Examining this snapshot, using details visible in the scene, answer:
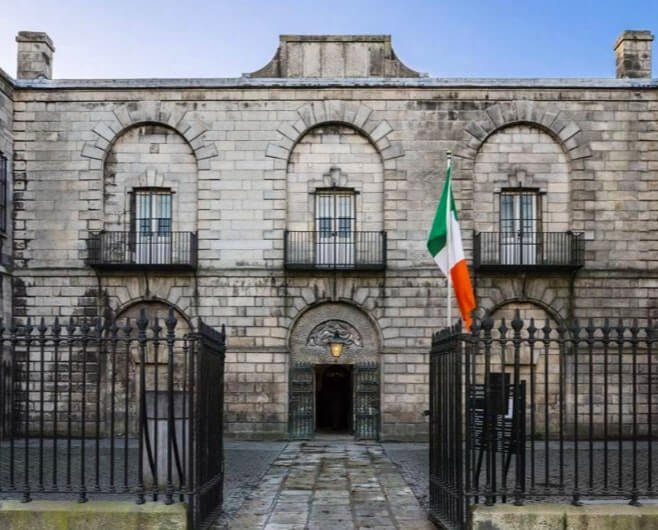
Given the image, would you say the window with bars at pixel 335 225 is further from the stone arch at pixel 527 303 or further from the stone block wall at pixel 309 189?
the stone arch at pixel 527 303

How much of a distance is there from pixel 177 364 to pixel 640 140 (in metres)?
14.0

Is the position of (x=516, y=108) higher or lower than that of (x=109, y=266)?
higher

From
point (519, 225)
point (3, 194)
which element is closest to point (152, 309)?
point (3, 194)

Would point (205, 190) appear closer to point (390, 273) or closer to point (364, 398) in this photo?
point (390, 273)

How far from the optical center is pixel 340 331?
990 inches

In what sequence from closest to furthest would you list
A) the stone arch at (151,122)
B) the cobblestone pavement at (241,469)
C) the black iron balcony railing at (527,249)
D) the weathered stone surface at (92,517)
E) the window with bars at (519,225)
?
the weathered stone surface at (92,517), the cobblestone pavement at (241,469), the black iron balcony railing at (527,249), the window with bars at (519,225), the stone arch at (151,122)

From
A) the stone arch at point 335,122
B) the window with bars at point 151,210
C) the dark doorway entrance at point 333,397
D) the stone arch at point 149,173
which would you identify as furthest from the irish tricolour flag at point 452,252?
the dark doorway entrance at point 333,397

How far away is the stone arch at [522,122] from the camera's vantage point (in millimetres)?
25016

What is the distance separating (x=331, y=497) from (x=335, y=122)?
13.3 meters

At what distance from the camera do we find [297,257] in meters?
25.0

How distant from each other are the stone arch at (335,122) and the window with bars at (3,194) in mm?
6928

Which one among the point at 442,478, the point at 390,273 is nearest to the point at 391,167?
the point at 390,273

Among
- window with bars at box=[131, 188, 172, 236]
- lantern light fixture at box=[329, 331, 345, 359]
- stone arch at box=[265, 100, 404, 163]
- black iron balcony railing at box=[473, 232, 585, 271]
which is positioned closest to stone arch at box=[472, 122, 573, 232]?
black iron balcony railing at box=[473, 232, 585, 271]

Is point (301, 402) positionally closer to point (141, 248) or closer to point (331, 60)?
point (141, 248)
